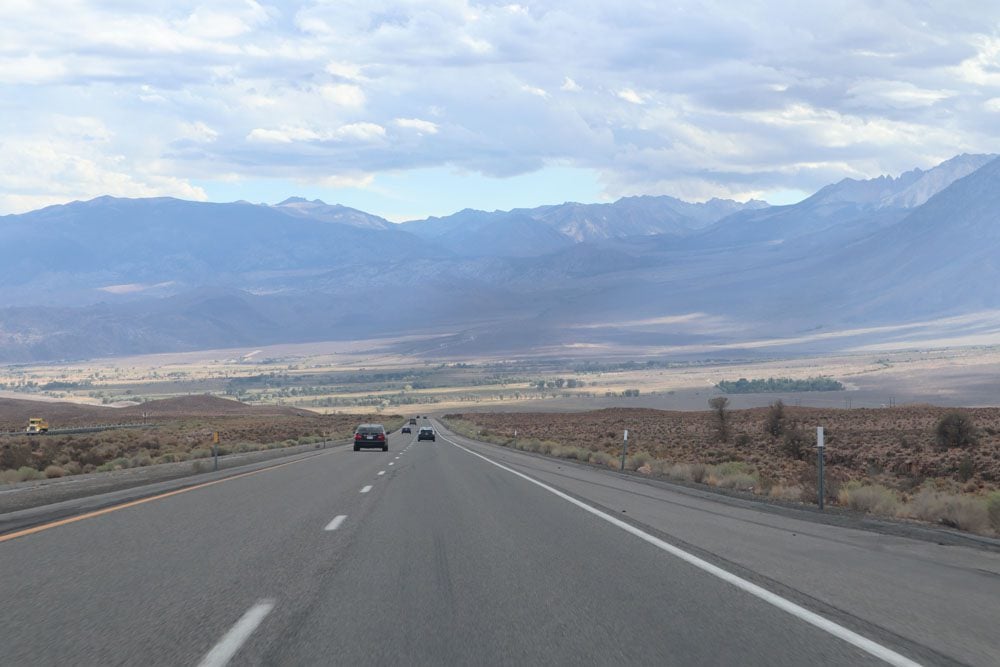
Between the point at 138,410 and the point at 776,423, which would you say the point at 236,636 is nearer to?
the point at 776,423

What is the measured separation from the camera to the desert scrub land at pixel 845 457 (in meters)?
17.7

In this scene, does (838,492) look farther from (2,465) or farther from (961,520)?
(2,465)

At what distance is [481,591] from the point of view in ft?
29.5

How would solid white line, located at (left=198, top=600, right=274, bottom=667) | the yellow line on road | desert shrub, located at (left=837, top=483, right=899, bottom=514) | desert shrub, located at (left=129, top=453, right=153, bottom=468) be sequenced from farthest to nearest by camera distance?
desert shrub, located at (left=129, top=453, right=153, bottom=468) < desert shrub, located at (left=837, top=483, right=899, bottom=514) < the yellow line on road < solid white line, located at (left=198, top=600, right=274, bottom=667)

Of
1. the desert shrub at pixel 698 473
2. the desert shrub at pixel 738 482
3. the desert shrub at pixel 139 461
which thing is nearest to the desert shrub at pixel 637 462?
the desert shrub at pixel 698 473

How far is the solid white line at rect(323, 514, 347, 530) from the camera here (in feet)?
44.3

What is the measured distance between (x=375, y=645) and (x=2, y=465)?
2842 centimetres

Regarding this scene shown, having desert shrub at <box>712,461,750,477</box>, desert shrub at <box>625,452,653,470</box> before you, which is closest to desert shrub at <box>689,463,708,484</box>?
desert shrub at <box>712,461,750,477</box>

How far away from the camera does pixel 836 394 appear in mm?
131875

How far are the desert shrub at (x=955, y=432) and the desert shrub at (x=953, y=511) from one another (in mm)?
26991

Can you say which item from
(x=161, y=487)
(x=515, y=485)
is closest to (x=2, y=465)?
(x=161, y=487)

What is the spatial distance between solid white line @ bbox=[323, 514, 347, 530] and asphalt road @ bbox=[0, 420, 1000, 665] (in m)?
0.11

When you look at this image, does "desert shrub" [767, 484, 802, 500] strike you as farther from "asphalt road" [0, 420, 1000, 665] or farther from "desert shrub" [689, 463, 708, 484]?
"asphalt road" [0, 420, 1000, 665]

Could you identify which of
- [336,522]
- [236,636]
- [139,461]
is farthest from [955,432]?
[236,636]
